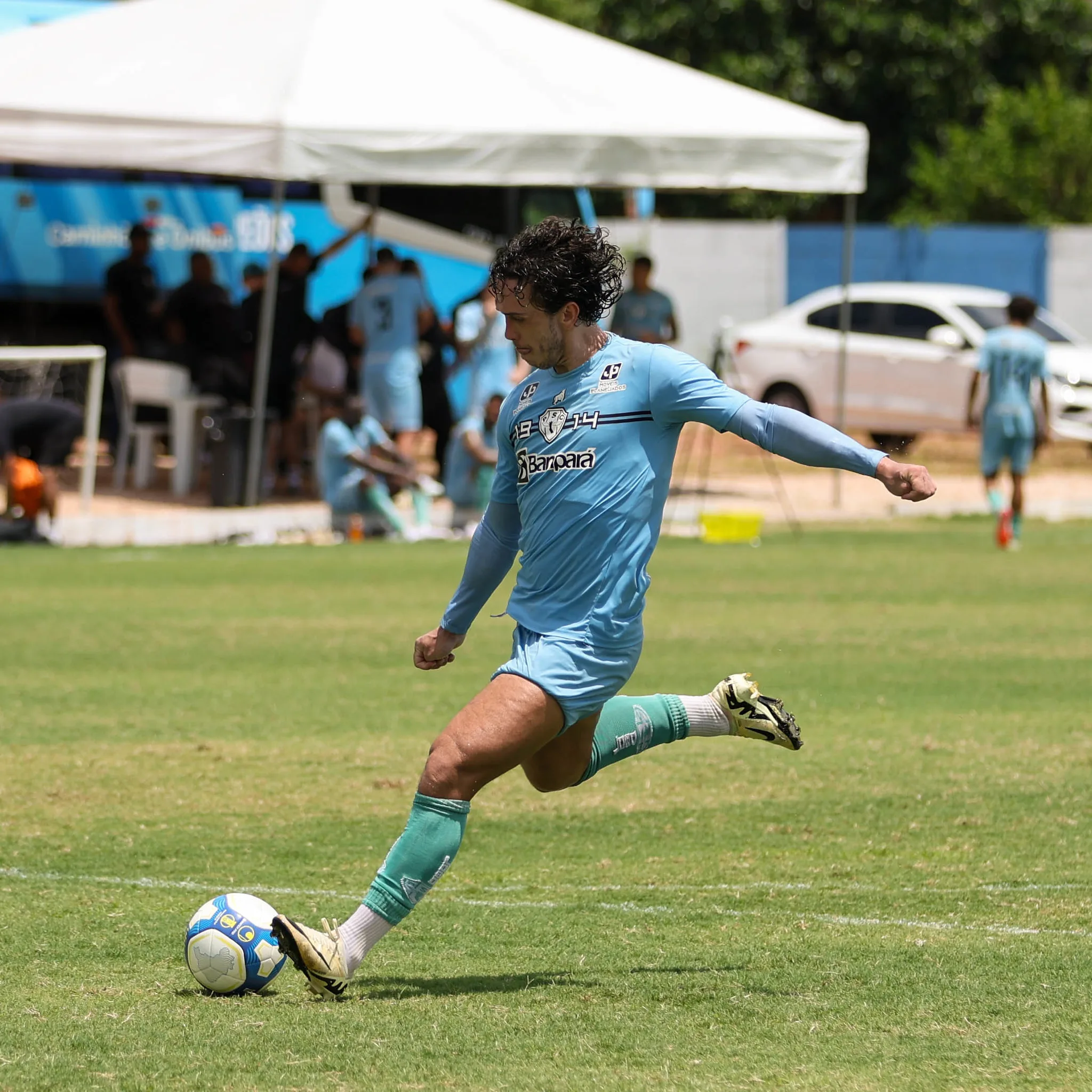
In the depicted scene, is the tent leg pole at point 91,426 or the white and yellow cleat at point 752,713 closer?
the white and yellow cleat at point 752,713

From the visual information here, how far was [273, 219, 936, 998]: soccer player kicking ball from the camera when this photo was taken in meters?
Answer: 5.02

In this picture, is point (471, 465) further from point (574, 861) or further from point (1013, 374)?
point (574, 861)

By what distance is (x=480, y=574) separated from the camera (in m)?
5.49

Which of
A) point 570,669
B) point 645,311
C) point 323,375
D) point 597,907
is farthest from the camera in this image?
point 323,375

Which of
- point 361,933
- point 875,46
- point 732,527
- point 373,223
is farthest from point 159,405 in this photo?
point 875,46

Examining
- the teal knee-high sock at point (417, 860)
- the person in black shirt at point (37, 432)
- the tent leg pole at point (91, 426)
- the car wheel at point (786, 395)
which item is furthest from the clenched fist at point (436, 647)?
the car wheel at point (786, 395)

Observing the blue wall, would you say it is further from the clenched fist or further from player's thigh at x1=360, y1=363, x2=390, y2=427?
the clenched fist

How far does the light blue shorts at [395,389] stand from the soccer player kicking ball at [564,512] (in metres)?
13.5

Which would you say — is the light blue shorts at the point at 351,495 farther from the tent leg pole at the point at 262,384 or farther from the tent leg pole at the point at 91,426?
the tent leg pole at the point at 91,426

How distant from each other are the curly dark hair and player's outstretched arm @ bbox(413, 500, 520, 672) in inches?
24.0

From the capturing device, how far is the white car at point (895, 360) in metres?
25.3

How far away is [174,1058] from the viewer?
4.54 metres

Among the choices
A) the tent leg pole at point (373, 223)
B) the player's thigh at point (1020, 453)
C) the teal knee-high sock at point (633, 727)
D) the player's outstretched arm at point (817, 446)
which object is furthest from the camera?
the tent leg pole at point (373, 223)

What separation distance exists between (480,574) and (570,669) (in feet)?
1.78
